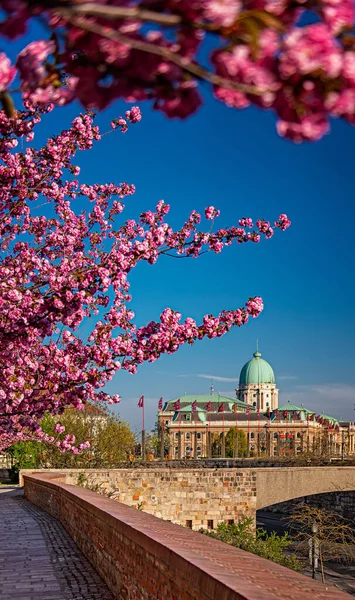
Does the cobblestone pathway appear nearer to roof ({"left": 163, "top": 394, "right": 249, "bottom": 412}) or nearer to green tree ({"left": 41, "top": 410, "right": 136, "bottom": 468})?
green tree ({"left": 41, "top": 410, "right": 136, "bottom": 468})

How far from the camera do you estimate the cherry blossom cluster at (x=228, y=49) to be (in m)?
1.78

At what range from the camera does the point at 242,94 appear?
194 cm

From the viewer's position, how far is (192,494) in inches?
1410

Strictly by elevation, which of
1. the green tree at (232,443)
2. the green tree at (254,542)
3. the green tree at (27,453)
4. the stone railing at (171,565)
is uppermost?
the stone railing at (171,565)

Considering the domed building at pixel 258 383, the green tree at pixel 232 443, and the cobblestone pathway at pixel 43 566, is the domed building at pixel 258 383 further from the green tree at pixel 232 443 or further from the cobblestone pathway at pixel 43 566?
the cobblestone pathway at pixel 43 566

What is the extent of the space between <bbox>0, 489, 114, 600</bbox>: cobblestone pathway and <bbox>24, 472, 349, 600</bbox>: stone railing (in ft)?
0.76

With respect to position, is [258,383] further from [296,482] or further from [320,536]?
[320,536]

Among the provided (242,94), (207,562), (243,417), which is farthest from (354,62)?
(243,417)

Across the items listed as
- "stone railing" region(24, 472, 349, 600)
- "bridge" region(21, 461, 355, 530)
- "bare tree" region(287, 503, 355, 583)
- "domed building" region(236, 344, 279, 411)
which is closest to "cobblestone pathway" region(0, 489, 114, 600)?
"stone railing" region(24, 472, 349, 600)

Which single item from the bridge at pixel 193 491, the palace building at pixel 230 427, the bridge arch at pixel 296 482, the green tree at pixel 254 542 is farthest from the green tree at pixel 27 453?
the palace building at pixel 230 427

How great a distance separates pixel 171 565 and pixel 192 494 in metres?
30.2

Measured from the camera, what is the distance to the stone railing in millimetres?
5098

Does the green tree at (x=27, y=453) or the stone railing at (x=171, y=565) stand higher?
the stone railing at (x=171, y=565)

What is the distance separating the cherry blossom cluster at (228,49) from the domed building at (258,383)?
16356cm
